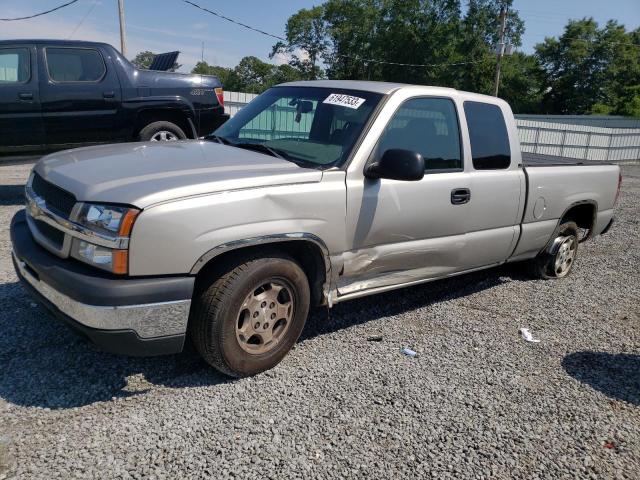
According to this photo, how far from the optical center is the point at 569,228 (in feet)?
18.5

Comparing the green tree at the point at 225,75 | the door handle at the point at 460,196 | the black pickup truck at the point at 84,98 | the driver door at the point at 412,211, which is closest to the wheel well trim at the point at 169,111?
the black pickup truck at the point at 84,98

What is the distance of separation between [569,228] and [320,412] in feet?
12.8

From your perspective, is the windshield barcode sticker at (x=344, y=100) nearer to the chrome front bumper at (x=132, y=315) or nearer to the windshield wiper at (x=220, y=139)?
the windshield wiper at (x=220, y=139)

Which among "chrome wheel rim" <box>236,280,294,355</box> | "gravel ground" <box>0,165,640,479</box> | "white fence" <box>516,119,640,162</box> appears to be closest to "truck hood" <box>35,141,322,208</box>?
"chrome wheel rim" <box>236,280,294,355</box>

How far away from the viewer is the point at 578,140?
22719mm

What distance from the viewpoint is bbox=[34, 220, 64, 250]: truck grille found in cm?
291

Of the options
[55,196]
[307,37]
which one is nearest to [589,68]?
[307,37]

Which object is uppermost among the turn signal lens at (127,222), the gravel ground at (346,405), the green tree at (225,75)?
the green tree at (225,75)

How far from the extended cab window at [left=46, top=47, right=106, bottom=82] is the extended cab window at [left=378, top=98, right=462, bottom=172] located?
5639mm

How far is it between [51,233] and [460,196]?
9.32 ft

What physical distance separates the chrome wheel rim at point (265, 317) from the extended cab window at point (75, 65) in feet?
19.6

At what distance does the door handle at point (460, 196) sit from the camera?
4.03 metres

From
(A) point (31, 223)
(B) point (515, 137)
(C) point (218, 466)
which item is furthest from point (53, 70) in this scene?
(C) point (218, 466)

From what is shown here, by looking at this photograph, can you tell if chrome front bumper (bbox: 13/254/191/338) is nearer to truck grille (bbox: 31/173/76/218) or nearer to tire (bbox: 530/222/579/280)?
truck grille (bbox: 31/173/76/218)
